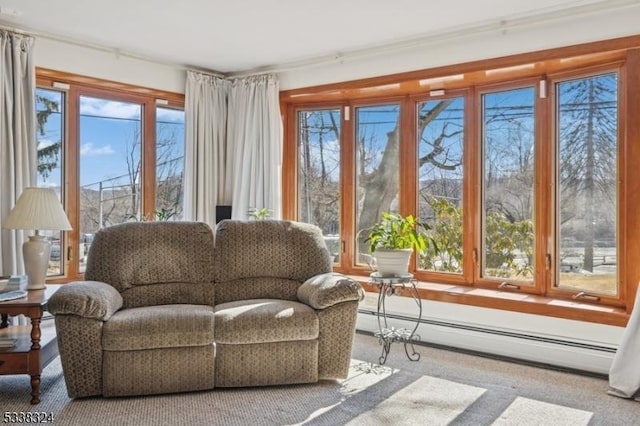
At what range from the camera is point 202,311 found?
10.2 feet

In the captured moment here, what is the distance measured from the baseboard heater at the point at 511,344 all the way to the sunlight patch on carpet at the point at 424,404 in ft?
2.48

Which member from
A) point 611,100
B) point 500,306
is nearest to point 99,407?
point 500,306

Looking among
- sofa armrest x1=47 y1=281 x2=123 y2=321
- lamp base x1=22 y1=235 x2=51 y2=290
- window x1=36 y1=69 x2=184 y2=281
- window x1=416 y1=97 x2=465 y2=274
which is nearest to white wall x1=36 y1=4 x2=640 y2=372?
window x1=36 y1=69 x2=184 y2=281

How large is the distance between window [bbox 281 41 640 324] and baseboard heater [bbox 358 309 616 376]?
202mm

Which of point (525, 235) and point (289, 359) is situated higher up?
point (525, 235)

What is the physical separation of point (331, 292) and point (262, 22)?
203 centimetres

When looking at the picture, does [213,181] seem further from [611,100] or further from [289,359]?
[611,100]

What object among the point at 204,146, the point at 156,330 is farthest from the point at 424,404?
the point at 204,146

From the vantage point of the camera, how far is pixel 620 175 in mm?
3477

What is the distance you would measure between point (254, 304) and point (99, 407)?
1000 millimetres

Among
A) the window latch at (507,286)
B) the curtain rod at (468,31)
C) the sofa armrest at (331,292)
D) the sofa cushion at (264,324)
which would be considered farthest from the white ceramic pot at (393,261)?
the curtain rod at (468,31)

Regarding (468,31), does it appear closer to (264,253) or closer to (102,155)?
(264,253)

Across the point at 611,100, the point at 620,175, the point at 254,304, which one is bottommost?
the point at 254,304

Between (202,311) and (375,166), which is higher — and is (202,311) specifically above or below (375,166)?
below
